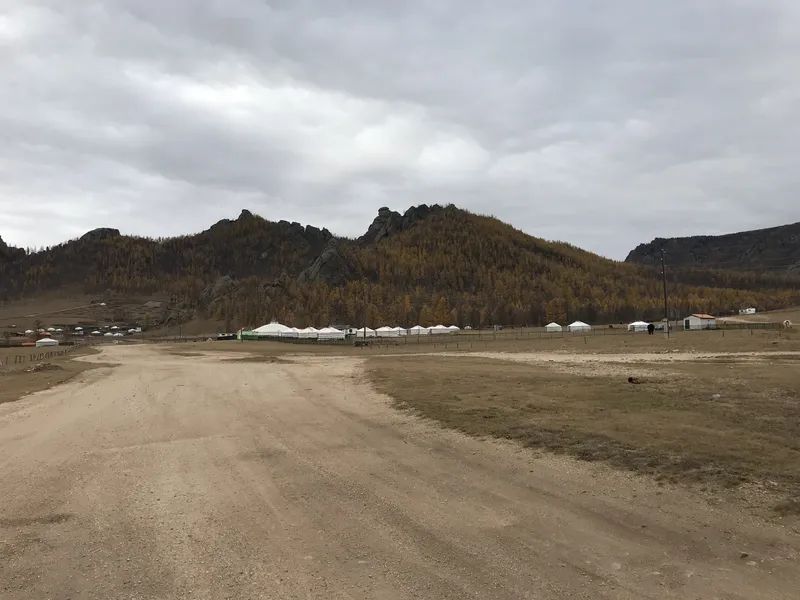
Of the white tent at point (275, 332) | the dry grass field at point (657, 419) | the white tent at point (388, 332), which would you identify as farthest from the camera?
the white tent at point (388, 332)

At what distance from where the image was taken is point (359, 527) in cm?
696

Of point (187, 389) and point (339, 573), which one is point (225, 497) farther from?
point (187, 389)

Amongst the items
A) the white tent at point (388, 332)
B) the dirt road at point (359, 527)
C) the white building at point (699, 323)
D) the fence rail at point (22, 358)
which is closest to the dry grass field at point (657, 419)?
the dirt road at point (359, 527)

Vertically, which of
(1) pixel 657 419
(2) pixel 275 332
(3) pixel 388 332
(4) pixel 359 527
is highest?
(2) pixel 275 332

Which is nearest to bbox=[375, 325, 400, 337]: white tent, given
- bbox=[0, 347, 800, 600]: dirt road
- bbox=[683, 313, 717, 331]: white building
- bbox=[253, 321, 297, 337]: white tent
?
bbox=[253, 321, 297, 337]: white tent

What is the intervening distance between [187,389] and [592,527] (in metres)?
22.0

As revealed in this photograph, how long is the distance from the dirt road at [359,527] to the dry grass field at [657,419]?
943 millimetres

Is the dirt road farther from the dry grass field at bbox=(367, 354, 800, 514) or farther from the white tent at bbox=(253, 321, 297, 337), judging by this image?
the white tent at bbox=(253, 321, 297, 337)

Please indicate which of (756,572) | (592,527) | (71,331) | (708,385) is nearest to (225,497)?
(592,527)

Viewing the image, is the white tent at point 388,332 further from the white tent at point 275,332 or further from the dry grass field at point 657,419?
the dry grass field at point 657,419

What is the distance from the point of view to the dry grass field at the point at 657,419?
8.60 meters

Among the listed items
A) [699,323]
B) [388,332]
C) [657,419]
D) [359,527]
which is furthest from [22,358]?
[699,323]

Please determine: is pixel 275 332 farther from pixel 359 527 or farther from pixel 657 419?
pixel 359 527

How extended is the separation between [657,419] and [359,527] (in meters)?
8.43
